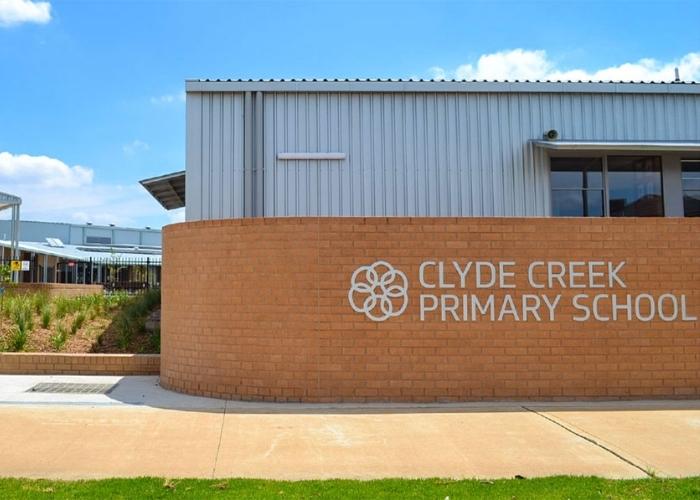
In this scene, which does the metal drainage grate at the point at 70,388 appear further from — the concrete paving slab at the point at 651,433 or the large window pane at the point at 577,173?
the large window pane at the point at 577,173

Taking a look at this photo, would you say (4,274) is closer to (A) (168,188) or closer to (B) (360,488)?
(A) (168,188)

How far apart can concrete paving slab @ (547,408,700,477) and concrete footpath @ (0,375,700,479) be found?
0.5 inches

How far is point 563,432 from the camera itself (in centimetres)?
684

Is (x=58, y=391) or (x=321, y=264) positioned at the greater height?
(x=321, y=264)

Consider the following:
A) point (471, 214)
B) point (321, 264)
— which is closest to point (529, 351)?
point (321, 264)

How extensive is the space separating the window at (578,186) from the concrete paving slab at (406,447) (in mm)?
5983

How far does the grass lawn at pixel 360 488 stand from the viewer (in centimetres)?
482

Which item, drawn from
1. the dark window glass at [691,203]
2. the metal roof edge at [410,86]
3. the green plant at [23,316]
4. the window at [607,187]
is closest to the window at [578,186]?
the window at [607,187]

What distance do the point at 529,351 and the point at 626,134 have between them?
20.2ft

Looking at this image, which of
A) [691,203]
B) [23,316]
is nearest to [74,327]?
[23,316]

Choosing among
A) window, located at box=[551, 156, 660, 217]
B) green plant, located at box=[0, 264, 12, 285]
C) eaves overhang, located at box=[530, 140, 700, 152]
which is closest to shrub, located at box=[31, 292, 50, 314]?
green plant, located at box=[0, 264, 12, 285]

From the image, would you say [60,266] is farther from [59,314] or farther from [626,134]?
[626,134]

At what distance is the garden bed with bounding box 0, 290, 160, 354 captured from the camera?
1159 centimetres

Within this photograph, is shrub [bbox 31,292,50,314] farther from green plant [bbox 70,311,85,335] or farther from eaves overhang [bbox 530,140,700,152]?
eaves overhang [bbox 530,140,700,152]
